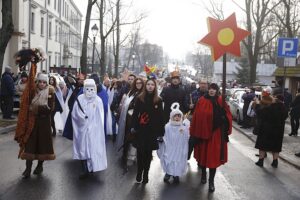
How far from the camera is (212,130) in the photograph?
7.85 meters

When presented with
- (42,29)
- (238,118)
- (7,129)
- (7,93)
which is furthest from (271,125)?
(42,29)

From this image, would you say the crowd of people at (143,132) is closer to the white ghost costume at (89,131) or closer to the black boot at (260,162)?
the white ghost costume at (89,131)

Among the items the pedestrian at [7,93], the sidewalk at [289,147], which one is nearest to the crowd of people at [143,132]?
the sidewalk at [289,147]

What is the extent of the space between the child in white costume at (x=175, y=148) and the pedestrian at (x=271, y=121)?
2476 millimetres

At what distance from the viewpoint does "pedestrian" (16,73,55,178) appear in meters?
7.95

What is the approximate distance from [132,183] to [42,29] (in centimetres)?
3535

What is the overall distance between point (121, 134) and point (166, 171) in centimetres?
194

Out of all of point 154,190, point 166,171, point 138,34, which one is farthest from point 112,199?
point 138,34

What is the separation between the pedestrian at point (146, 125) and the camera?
7887mm

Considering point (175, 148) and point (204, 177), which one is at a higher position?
point (175, 148)

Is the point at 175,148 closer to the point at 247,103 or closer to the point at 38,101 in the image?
the point at 38,101

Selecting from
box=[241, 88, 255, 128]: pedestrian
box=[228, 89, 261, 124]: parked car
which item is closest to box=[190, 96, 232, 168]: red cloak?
box=[241, 88, 255, 128]: pedestrian

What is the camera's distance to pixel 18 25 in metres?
31.2

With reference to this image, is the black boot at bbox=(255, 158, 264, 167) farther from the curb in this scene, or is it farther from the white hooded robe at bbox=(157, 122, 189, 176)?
the curb
